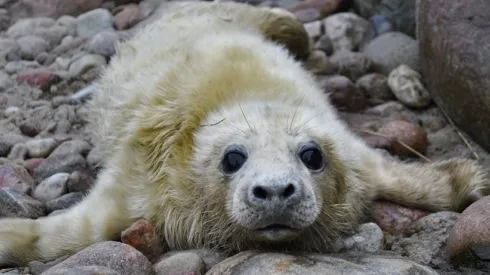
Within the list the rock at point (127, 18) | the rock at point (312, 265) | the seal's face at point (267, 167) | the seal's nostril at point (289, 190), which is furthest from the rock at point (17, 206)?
the rock at point (127, 18)

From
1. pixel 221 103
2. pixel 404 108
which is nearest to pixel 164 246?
pixel 221 103

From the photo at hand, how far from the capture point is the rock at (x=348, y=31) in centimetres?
639

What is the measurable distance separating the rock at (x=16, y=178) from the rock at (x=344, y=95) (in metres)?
2.16

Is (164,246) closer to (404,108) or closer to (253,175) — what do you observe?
(253,175)

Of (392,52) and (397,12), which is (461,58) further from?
(397,12)

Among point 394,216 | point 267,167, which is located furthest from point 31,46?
point 267,167

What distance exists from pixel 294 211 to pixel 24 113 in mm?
2861

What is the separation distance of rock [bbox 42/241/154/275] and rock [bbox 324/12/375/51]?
3603 millimetres

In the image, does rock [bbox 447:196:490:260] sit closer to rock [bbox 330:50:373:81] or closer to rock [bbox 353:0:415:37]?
rock [bbox 330:50:373:81]

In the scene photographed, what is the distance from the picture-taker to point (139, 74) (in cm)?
451

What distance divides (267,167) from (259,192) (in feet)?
0.45

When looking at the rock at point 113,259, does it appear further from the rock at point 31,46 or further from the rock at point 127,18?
the rock at point 127,18

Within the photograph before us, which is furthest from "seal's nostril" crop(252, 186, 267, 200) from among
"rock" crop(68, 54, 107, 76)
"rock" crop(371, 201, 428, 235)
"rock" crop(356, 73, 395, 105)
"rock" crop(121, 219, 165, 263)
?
"rock" crop(68, 54, 107, 76)

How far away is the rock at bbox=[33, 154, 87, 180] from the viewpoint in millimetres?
4438
